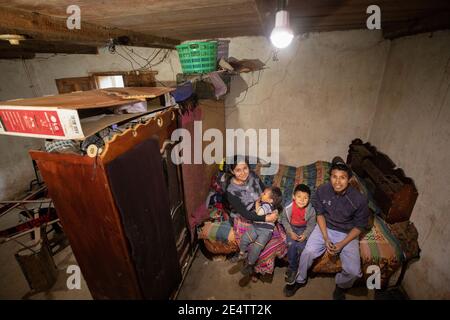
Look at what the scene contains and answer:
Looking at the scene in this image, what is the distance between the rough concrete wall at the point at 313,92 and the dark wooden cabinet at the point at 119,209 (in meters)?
2.35

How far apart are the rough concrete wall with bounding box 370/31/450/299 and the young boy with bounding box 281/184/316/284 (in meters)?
1.22

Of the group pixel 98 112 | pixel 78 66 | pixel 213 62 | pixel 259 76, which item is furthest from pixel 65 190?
pixel 78 66

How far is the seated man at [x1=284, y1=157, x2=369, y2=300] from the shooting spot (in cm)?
269

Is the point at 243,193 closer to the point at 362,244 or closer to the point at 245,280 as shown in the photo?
the point at 245,280

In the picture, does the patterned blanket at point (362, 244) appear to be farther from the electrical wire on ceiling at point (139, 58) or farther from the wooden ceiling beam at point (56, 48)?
the wooden ceiling beam at point (56, 48)

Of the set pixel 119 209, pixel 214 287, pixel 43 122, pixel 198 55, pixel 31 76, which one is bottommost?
pixel 214 287

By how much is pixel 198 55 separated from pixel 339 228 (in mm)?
2833

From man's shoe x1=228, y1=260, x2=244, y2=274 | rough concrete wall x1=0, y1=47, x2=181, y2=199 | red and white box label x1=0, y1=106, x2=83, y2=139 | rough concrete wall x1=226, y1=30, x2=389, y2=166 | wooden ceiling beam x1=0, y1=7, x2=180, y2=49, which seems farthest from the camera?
rough concrete wall x1=0, y1=47, x2=181, y2=199

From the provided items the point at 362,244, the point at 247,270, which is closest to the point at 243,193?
the point at 247,270

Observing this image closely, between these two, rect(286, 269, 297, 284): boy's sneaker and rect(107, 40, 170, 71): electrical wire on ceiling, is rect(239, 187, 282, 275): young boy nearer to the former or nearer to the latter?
rect(286, 269, 297, 284): boy's sneaker

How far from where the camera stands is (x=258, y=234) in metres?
2.98

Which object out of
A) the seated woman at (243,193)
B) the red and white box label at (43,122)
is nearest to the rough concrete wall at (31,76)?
the seated woman at (243,193)

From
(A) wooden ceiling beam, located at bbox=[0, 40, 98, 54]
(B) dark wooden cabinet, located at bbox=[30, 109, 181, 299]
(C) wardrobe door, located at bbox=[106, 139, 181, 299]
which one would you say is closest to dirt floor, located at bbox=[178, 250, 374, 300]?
(C) wardrobe door, located at bbox=[106, 139, 181, 299]
